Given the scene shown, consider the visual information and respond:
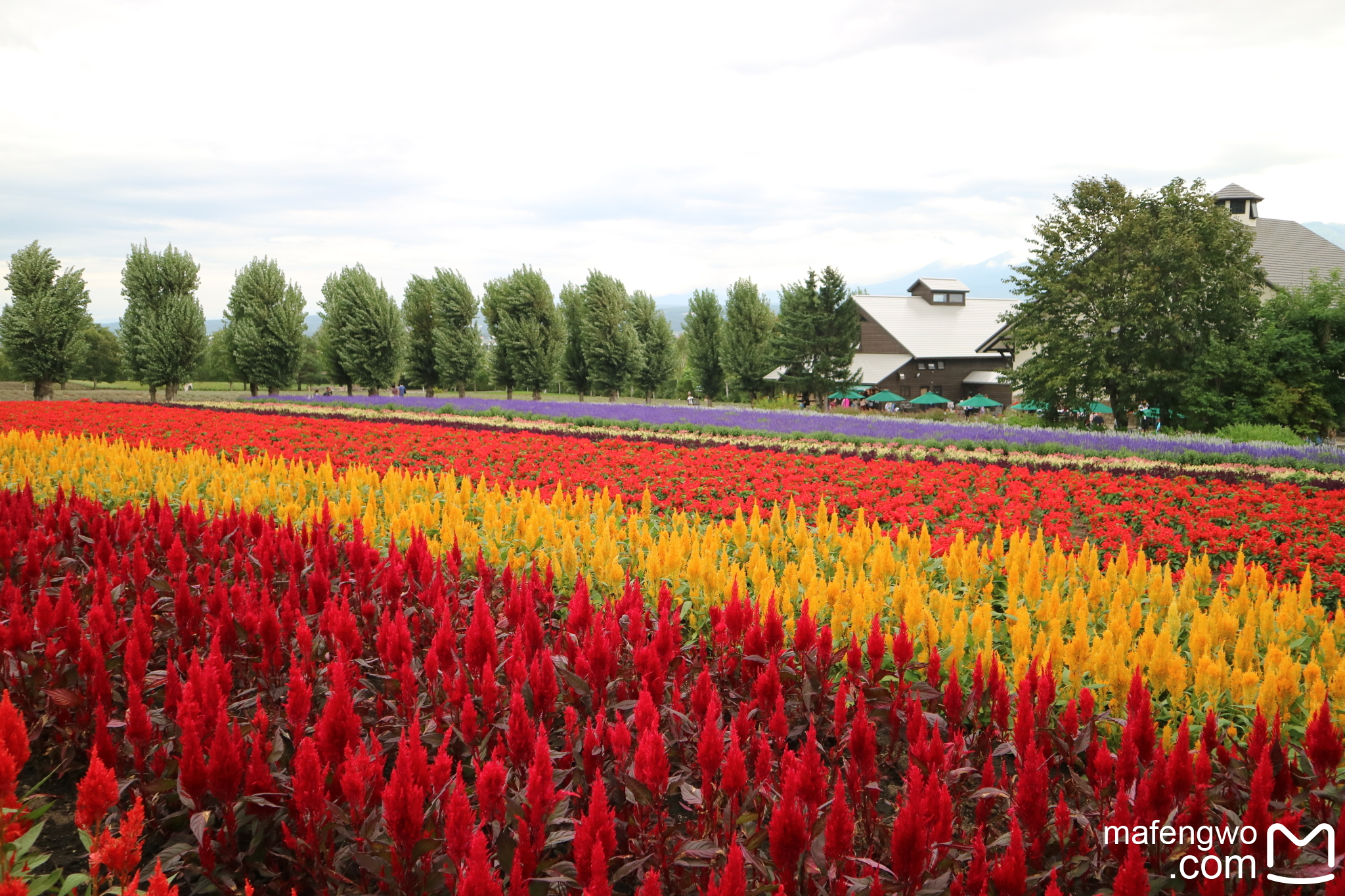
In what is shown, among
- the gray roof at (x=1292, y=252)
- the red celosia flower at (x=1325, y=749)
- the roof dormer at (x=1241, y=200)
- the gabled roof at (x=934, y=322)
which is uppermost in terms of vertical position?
the roof dormer at (x=1241, y=200)

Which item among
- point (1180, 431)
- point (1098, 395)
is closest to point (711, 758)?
point (1180, 431)

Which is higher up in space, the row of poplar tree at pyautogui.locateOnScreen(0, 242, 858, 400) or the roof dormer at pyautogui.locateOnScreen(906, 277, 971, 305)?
→ the roof dormer at pyautogui.locateOnScreen(906, 277, 971, 305)

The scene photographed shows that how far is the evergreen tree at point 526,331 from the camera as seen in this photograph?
158 ft

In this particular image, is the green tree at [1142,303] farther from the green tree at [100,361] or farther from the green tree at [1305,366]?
the green tree at [100,361]

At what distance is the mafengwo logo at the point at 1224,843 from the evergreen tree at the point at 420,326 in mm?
52812

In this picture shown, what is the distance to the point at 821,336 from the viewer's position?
4522 centimetres

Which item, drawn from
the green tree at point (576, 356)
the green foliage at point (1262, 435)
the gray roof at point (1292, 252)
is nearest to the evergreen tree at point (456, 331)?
the green tree at point (576, 356)

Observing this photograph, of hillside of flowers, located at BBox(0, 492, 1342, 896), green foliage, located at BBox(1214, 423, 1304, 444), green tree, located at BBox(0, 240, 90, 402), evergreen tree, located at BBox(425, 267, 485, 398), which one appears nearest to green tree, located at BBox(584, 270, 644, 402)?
evergreen tree, located at BBox(425, 267, 485, 398)

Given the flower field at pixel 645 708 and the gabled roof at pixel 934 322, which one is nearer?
the flower field at pixel 645 708

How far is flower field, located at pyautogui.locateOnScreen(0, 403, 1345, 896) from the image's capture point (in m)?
2.11

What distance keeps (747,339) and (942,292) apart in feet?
52.4

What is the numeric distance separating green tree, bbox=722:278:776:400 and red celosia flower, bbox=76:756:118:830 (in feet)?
163

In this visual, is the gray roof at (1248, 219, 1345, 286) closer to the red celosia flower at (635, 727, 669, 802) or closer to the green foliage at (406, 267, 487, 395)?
the green foliage at (406, 267, 487, 395)

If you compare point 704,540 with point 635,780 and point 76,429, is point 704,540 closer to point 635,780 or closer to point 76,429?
point 635,780
